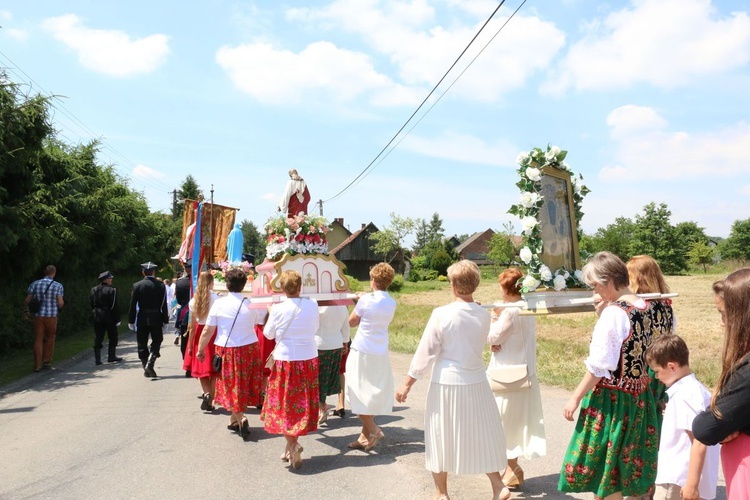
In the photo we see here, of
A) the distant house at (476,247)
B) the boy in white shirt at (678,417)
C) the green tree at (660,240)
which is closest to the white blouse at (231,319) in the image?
the boy in white shirt at (678,417)

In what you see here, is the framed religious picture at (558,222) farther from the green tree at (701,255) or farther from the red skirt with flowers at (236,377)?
the green tree at (701,255)

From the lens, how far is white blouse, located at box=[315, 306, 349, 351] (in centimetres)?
703

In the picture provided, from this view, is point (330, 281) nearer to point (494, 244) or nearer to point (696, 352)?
point (696, 352)

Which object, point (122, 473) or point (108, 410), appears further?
point (108, 410)

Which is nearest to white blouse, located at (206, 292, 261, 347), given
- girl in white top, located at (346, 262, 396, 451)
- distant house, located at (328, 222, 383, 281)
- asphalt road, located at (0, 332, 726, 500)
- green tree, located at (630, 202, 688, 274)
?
asphalt road, located at (0, 332, 726, 500)

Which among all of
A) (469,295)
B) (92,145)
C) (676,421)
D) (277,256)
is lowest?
(676,421)

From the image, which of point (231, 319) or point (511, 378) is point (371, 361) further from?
point (511, 378)

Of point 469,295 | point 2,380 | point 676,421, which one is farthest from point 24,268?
point 676,421

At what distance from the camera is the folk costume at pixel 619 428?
3.76 meters

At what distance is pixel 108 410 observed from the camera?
8.12 metres

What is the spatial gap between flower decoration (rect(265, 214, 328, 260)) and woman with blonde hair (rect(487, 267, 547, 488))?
345cm

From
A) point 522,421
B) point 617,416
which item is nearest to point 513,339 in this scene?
point 522,421

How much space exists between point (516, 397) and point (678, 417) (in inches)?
77.6

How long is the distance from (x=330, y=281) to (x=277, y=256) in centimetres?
78
